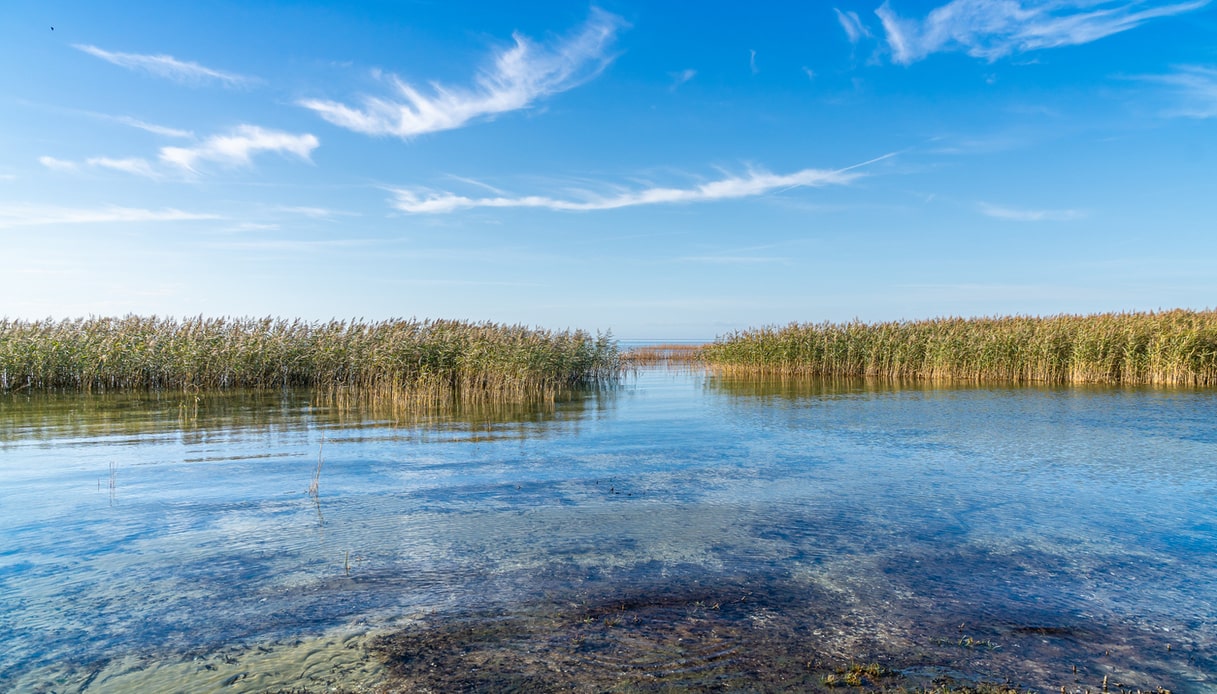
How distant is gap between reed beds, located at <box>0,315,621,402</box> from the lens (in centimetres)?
2628

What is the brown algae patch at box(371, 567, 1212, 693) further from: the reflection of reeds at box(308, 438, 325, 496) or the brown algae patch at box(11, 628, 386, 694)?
the reflection of reeds at box(308, 438, 325, 496)

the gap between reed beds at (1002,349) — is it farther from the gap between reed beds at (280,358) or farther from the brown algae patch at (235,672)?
the brown algae patch at (235,672)

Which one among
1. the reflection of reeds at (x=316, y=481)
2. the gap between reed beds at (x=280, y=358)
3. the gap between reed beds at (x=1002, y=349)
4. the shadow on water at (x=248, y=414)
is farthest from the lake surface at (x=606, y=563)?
the gap between reed beds at (x=1002, y=349)

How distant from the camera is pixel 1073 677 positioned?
463 centimetres

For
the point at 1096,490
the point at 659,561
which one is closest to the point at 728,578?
the point at 659,561

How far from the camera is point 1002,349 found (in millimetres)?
32562

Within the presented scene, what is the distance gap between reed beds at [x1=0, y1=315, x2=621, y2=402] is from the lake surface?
1175cm

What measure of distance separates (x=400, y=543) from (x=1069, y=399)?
2346 centimetres

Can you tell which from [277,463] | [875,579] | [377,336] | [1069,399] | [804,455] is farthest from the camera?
[377,336]

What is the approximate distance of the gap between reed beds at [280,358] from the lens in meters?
26.3

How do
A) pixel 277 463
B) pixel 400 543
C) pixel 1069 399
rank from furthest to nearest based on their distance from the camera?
pixel 1069 399
pixel 277 463
pixel 400 543

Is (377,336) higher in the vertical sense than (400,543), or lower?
higher

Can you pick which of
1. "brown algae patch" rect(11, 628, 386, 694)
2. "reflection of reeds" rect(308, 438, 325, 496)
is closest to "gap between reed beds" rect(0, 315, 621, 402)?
"reflection of reeds" rect(308, 438, 325, 496)

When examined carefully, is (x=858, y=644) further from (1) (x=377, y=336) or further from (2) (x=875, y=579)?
(1) (x=377, y=336)
